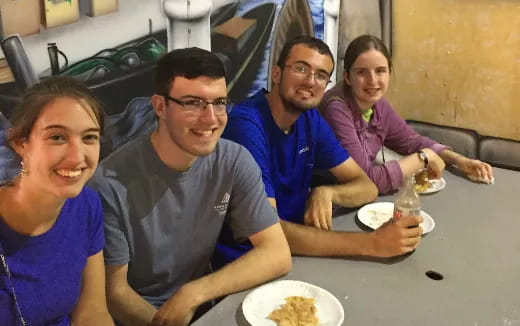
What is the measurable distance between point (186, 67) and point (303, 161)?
78 centimetres

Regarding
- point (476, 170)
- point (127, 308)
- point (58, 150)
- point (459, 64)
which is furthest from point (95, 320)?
point (459, 64)

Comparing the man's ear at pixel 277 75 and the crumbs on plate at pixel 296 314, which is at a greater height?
the man's ear at pixel 277 75

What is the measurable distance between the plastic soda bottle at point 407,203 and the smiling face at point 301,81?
46 cm

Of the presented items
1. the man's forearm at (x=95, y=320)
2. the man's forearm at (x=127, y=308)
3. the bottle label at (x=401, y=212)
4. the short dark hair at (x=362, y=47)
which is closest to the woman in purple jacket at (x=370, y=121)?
the short dark hair at (x=362, y=47)

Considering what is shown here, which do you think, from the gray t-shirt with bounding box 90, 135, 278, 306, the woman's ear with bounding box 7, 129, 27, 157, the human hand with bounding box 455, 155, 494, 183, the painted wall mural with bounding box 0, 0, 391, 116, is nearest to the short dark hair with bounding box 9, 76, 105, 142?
the woman's ear with bounding box 7, 129, 27, 157

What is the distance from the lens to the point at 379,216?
1.90 metres

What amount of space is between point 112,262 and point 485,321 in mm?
1005

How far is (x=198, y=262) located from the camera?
1646 mm

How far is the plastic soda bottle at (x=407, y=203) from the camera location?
1698 millimetres

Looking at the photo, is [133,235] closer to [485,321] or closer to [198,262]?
[198,262]

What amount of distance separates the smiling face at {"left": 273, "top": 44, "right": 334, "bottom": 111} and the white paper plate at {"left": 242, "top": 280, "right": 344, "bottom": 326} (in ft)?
2.39

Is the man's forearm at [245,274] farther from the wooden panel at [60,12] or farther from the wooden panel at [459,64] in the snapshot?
the wooden panel at [459,64]

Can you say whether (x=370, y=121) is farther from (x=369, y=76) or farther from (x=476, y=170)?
(x=476, y=170)

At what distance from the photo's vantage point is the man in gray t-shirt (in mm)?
1415
